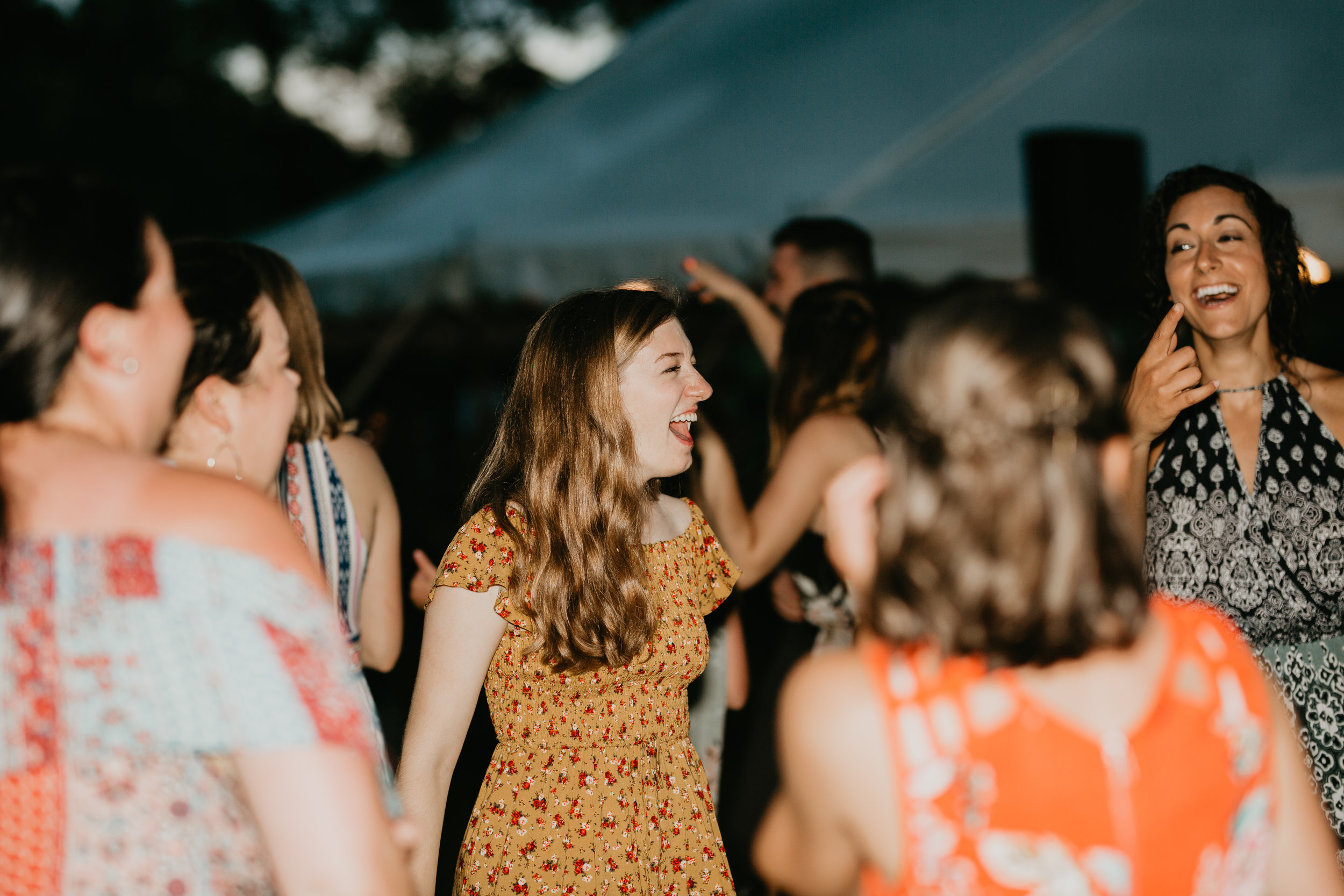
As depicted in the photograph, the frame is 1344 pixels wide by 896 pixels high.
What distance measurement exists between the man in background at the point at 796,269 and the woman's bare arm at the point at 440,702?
220 cm

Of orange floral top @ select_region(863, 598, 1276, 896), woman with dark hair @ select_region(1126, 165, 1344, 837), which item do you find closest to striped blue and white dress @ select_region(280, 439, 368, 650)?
orange floral top @ select_region(863, 598, 1276, 896)

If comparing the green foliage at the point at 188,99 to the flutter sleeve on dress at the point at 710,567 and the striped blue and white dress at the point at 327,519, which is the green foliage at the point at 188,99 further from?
the flutter sleeve on dress at the point at 710,567

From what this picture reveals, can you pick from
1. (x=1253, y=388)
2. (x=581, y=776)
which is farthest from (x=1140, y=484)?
(x=581, y=776)

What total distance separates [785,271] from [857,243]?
0.93ft

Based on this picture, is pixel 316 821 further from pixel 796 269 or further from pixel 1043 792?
pixel 796 269

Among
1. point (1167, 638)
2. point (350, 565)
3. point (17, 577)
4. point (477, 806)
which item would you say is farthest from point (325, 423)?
point (1167, 638)

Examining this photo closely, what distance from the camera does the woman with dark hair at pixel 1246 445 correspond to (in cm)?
241

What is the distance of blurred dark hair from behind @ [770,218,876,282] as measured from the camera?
4.06m

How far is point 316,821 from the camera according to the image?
3.72 ft

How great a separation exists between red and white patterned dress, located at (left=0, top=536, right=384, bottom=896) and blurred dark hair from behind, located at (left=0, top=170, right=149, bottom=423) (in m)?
0.17

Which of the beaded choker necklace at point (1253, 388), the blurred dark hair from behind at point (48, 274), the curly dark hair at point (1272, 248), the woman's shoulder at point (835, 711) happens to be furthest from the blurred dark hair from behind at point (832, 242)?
the blurred dark hair from behind at point (48, 274)

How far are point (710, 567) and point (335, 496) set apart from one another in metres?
0.82

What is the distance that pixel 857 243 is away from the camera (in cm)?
413

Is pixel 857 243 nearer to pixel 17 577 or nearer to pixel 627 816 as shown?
pixel 627 816
